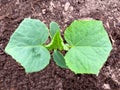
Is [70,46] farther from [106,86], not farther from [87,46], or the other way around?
[106,86]

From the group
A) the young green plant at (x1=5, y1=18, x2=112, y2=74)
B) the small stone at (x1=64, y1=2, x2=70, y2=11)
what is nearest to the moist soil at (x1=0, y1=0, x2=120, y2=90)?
the small stone at (x1=64, y1=2, x2=70, y2=11)

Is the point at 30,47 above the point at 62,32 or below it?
above

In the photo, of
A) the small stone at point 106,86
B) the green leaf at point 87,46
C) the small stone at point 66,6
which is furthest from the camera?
the small stone at point 66,6

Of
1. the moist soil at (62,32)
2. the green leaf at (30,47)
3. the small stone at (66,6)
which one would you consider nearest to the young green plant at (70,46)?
the green leaf at (30,47)

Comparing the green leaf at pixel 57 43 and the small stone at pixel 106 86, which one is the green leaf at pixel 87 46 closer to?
the green leaf at pixel 57 43

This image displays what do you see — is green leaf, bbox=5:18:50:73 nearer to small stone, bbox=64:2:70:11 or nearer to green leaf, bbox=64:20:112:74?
green leaf, bbox=64:20:112:74

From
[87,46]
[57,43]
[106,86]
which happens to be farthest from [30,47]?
[106,86]

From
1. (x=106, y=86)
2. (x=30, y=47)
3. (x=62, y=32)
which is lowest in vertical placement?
(x=106, y=86)
